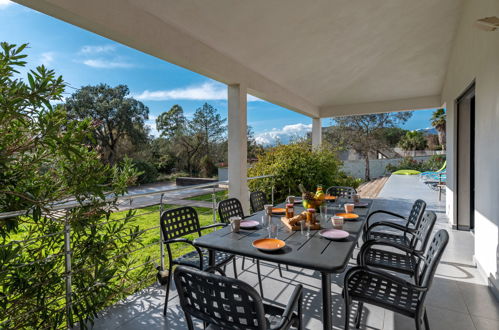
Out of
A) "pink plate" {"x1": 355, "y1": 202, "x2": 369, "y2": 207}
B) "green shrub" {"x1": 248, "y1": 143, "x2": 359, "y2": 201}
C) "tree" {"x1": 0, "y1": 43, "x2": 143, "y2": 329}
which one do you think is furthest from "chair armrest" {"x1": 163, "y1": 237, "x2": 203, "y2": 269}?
"green shrub" {"x1": 248, "y1": 143, "x2": 359, "y2": 201}

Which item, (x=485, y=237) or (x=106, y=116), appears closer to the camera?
(x=485, y=237)

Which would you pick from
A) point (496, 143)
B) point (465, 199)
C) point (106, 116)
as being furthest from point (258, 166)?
point (106, 116)

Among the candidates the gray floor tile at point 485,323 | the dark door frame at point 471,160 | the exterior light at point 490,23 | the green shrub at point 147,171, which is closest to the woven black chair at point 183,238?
the gray floor tile at point 485,323

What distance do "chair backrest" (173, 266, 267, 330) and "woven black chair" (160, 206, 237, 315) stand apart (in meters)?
0.91

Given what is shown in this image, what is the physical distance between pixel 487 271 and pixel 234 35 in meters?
3.78

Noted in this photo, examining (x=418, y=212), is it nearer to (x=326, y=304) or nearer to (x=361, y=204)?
(x=361, y=204)

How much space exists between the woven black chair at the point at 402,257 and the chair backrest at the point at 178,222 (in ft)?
5.05

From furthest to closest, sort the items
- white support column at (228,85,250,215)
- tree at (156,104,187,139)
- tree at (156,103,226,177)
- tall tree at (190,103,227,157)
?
1. tall tree at (190,103,227,157)
2. tree at (156,103,226,177)
3. tree at (156,104,187,139)
4. white support column at (228,85,250,215)

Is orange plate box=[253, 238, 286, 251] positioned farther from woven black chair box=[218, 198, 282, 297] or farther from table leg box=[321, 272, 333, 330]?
woven black chair box=[218, 198, 282, 297]

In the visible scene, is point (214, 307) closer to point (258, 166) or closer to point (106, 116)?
point (258, 166)

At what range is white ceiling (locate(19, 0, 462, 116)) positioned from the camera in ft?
8.63

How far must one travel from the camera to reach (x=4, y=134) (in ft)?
5.42

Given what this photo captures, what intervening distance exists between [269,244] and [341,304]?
1.14m

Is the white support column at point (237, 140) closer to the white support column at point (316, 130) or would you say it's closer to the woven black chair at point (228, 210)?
the woven black chair at point (228, 210)
